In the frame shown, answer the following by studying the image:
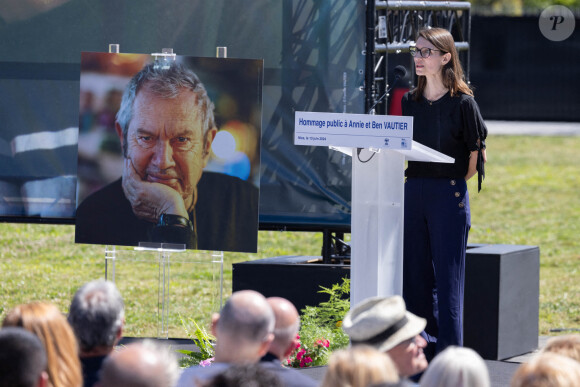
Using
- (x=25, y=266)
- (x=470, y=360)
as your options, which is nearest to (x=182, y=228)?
(x=470, y=360)

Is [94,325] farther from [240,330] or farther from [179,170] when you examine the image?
[179,170]

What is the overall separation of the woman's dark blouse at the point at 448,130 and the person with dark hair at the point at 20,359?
10.8ft

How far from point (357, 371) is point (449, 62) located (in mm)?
3217

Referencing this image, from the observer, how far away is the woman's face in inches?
234

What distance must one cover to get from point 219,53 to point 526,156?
524 inches

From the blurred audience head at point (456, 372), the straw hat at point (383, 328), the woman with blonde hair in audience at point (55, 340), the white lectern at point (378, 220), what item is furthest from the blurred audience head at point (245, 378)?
the white lectern at point (378, 220)

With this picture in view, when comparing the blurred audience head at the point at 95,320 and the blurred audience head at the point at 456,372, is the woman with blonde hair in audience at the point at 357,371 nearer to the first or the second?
the blurred audience head at the point at 456,372

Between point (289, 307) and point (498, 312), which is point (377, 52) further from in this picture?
point (289, 307)

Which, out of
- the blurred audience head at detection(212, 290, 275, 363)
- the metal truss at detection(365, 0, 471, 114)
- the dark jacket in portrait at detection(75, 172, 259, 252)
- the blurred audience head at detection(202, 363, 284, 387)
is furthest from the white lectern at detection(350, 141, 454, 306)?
the blurred audience head at detection(202, 363, 284, 387)

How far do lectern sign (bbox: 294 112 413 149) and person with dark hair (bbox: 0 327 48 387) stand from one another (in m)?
2.43

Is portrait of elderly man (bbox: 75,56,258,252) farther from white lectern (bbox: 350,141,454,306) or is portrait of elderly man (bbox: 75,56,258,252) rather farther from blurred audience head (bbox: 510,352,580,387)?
blurred audience head (bbox: 510,352,580,387)

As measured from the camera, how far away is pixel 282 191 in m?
7.84

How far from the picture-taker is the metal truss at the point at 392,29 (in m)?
7.64

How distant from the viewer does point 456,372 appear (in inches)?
124
